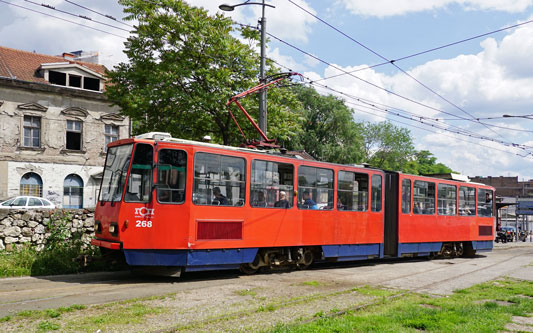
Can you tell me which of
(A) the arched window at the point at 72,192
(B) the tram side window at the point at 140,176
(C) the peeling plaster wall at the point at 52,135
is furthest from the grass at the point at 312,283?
(A) the arched window at the point at 72,192

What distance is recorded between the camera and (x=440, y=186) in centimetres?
1891

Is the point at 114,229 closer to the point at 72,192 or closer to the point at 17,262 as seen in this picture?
the point at 17,262

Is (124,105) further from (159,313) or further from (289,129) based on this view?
(159,313)

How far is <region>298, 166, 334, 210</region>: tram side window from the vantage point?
44.4ft

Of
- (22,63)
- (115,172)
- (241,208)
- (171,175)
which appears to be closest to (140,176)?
(171,175)

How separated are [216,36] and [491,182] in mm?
116954

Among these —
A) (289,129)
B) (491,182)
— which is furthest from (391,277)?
(491,182)

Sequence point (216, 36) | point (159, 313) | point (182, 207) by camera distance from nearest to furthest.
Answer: point (159, 313)
point (182, 207)
point (216, 36)

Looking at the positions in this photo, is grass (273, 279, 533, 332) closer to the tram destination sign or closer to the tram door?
the tram door

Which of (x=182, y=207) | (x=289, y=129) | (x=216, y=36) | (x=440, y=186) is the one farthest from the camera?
(x=289, y=129)

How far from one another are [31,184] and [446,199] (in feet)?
77.8

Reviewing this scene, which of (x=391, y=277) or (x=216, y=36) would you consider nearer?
(x=391, y=277)

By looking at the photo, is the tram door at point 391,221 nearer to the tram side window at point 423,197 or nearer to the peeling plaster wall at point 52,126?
the tram side window at point 423,197

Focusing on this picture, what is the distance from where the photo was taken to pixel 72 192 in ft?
104
